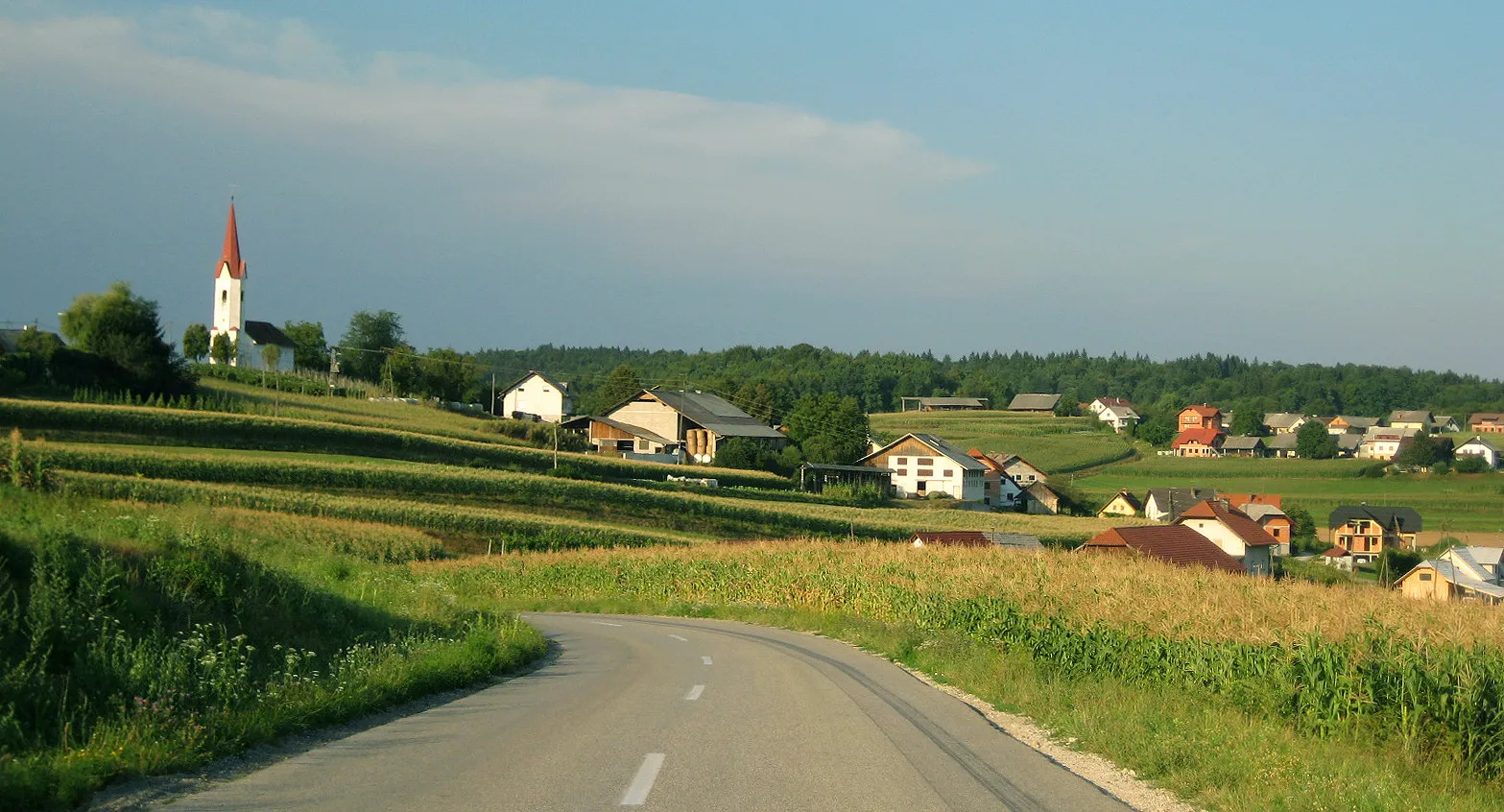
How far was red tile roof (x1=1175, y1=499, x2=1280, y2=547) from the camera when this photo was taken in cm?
6231

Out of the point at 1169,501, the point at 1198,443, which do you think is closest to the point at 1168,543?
the point at 1169,501

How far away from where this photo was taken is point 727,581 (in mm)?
40062

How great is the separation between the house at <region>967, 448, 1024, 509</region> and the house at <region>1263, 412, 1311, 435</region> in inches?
2703

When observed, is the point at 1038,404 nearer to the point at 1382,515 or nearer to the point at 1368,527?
the point at 1368,527

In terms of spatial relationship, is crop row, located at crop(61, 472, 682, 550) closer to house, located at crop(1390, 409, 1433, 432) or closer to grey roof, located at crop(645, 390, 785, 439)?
grey roof, located at crop(645, 390, 785, 439)

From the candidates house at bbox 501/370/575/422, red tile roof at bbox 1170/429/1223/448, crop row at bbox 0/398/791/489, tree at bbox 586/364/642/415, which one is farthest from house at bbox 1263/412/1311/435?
crop row at bbox 0/398/791/489

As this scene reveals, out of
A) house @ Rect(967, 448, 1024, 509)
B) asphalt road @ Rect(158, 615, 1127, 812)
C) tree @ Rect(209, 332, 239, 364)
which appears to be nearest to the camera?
asphalt road @ Rect(158, 615, 1127, 812)

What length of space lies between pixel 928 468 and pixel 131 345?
6466cm

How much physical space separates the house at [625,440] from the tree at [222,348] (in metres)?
36.4

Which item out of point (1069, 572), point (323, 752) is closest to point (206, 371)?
point (1069, 572)

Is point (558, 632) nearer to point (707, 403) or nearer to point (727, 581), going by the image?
point (727, 581)

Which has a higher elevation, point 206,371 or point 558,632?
point 206,371

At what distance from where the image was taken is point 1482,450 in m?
99.0

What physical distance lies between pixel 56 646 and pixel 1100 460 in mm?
124039
